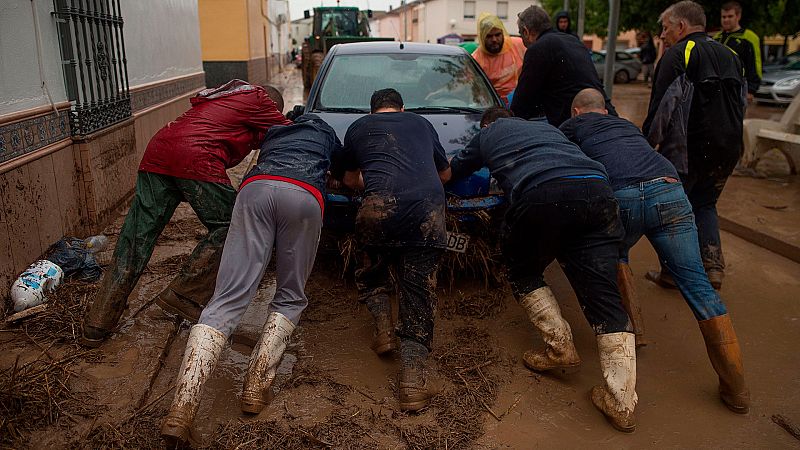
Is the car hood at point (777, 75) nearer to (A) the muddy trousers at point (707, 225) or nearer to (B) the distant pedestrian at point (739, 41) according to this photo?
(B) the distant pedestrian at point (739, 41)

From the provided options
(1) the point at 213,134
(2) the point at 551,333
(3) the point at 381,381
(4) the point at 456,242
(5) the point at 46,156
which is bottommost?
(3) the point at 381,381

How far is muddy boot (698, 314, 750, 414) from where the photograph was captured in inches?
123

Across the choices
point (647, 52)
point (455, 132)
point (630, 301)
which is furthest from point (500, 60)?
point (647, 52)

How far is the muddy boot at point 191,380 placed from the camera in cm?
257

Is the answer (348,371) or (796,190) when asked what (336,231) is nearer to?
(348,371)

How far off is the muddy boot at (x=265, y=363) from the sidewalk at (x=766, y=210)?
176 inches

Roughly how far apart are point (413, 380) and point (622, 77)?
2501 cm

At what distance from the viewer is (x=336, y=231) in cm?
418

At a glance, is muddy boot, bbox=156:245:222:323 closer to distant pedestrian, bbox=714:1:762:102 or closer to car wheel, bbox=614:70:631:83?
distant pedestrian, bbox=714:1:762:102

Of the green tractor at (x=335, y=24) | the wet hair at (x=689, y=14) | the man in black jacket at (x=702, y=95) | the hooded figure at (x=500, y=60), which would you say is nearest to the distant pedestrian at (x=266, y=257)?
the man in black jacket at (x=702, y=95)

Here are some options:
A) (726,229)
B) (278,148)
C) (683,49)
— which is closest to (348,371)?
(278,148)

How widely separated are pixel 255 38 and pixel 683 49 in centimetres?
1705

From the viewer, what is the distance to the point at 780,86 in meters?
15.2

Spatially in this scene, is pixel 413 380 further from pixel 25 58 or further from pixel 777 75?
pixel 777 75
